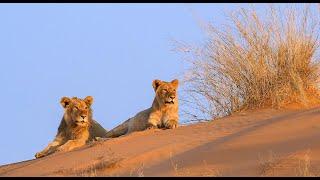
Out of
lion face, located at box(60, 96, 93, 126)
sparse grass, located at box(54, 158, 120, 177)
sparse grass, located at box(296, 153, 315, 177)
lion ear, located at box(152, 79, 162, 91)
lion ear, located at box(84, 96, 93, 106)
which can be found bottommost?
sparse grass, located at box(296, 153, 315, 177)

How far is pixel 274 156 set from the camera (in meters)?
10.4

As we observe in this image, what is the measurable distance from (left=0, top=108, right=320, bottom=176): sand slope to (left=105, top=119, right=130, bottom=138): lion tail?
242cm

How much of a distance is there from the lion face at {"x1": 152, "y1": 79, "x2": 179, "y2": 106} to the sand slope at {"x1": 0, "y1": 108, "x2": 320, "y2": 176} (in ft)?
4.85

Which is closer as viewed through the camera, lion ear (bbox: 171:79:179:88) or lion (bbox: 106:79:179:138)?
lion (bbox: 106:79:179:138)

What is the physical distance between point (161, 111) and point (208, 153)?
4.97 meters

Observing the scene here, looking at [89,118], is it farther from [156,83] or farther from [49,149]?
[156,83]

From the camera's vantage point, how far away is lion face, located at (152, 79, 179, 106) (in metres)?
16.2

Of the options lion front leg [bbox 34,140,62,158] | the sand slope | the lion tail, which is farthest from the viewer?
the lion tail

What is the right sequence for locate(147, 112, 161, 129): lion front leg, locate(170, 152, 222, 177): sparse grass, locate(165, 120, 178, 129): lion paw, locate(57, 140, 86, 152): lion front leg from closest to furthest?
1. locate(170, 152, 222, 177): sparse grass
2. locate(57, 140, 86, 152): lion front leg
3. locate(165, 120, 178, 129): lion paw
4. locate(147, 112, 161, 129): lion front leg

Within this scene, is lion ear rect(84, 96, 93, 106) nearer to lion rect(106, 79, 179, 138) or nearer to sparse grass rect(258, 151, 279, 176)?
lion rect(106, 79, 179, 138)

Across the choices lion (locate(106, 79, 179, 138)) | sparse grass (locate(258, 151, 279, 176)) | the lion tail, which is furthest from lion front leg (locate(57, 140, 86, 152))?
sparse grass (locate(258, 151, 279, 176))

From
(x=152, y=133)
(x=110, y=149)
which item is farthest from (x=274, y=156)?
(x=152, y=133)

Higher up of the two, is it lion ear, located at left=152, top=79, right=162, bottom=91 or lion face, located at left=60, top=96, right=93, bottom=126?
lion ear, located at left=152, top=79, right=162, bottom=91

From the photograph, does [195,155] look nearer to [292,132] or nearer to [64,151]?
[292,132]
